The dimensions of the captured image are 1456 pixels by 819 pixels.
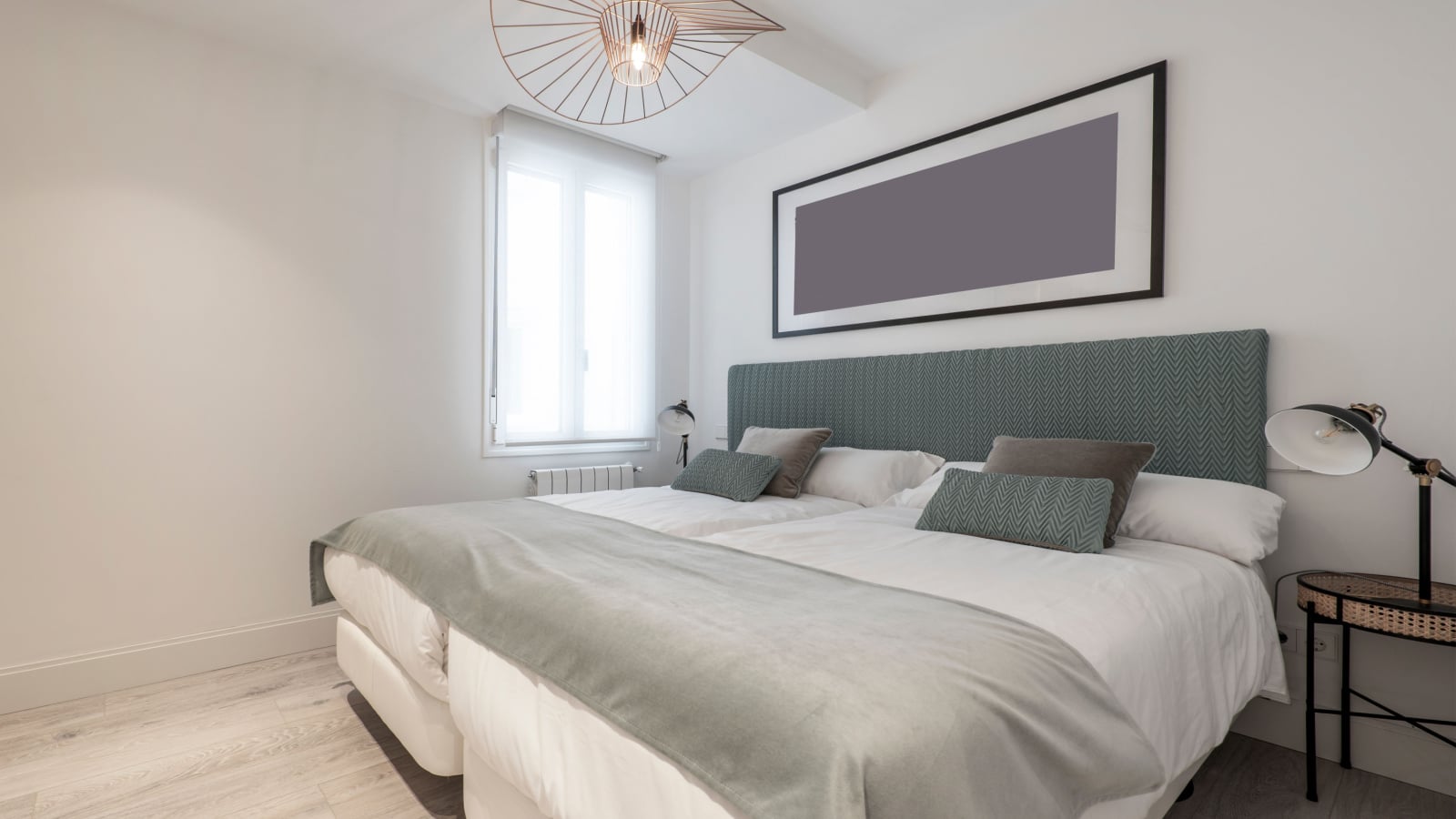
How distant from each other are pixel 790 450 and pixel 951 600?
1.74 meters

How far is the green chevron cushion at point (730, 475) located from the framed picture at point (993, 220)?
3.13ft

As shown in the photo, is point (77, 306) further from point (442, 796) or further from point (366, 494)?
point (442, 796)

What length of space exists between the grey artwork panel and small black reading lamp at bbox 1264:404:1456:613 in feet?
3.21

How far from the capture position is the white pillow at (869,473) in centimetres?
286

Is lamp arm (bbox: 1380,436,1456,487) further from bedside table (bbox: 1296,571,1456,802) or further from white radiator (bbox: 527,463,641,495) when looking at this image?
white radiator (bbox: 527,463,641,495)

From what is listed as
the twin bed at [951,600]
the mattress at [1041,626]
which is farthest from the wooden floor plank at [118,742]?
the mattress at [1041,626]

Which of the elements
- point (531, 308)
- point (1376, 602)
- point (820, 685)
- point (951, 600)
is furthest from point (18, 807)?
point (1376, 602)

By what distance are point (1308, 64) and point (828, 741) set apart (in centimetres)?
260

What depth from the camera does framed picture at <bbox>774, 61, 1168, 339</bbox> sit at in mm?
2467

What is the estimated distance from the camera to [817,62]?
3070 millimetres

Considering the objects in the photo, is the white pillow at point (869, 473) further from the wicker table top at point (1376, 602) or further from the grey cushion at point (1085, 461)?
the wicker table top at point (1376, 602)

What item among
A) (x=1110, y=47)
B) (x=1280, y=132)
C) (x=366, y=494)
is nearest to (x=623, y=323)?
(x=366, y=494)

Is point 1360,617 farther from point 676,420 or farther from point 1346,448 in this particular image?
point 676,420

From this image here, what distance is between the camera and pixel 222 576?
2.76 metres
